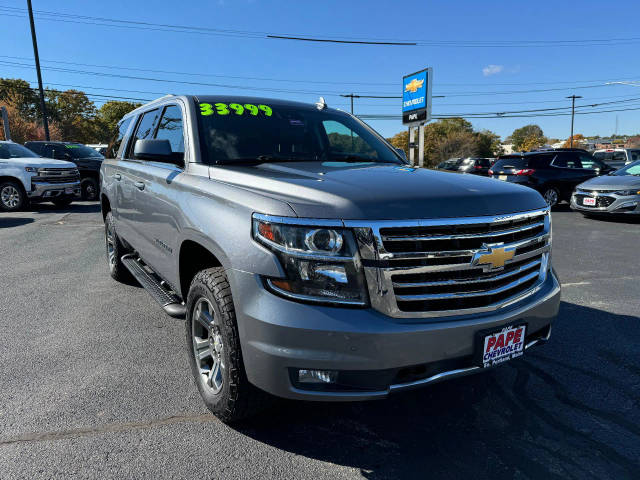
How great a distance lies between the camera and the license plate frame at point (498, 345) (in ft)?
7.14

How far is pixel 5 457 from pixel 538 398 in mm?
2937

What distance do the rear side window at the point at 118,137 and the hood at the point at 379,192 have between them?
9.80 ft

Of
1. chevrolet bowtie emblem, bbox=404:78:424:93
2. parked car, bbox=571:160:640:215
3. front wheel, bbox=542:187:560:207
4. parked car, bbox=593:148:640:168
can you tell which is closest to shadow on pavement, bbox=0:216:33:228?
parked car, bbox=571:160:640:215

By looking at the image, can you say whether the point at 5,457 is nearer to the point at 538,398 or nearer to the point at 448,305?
the point at 448,305

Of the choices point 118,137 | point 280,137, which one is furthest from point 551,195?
point 280,137

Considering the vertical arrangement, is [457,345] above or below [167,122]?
below

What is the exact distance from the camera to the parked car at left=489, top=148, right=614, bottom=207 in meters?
13.2

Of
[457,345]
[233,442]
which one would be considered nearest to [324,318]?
[457,345]

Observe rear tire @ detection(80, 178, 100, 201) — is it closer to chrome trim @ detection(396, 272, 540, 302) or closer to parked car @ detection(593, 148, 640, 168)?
chrome trim @ detection(396, 272, 540, 302)

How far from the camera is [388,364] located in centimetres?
199

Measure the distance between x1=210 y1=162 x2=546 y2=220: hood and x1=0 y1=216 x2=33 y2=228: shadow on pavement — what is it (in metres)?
9.60

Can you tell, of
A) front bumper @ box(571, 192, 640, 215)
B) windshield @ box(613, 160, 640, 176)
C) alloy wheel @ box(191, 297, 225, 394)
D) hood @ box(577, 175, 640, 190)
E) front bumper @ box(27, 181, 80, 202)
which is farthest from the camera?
front bumper @ box(27, 181, 80, 202)

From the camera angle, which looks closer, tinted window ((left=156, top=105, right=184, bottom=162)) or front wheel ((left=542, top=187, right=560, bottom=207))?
tinted window ((left=156, top=105, right=184, bottom=162))

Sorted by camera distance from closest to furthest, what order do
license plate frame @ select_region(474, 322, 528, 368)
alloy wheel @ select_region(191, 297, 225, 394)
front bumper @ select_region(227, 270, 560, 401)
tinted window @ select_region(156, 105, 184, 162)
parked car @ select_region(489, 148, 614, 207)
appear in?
front bumper @ select_region(227, 270, 560, 401)
license plate frame @ select_region(474, 322, 528, 368)
alloy wheel @ select_region(191, 297, 225, 394)
tinted window @ select_region(156, 105, 184, 162)
parked car @ select_region(489, 148, 614, 207)
